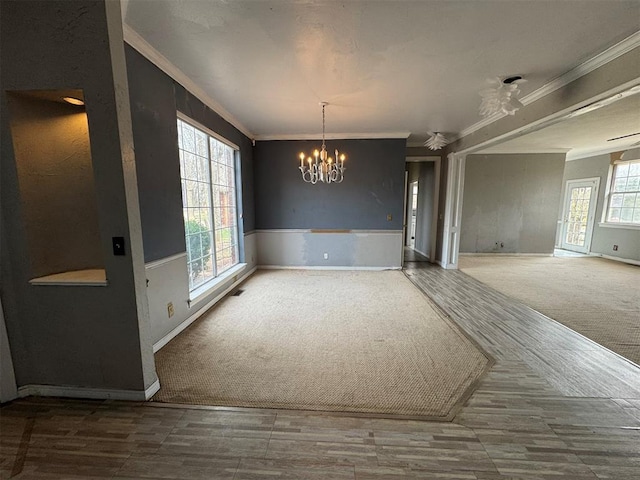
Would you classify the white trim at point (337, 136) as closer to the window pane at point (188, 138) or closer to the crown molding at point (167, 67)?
the crown molding at point (167, 67)

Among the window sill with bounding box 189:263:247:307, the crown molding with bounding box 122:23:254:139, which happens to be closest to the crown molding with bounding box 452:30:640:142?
the crown molding with bounding box 122:23:254:139

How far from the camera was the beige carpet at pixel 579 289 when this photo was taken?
2684mm

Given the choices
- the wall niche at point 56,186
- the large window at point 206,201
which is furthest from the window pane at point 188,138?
the wall niche at point 56,186

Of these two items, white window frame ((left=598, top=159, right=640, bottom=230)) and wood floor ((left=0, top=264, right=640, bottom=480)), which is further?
white window frame ((left=598, top=159, right=640, bottom=230))

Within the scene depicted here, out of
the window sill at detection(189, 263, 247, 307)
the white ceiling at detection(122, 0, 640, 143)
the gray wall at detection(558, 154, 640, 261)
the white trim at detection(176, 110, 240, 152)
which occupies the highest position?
the white ceiling at detection(122, 0, 640, 143)

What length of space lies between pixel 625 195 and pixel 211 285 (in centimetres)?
914

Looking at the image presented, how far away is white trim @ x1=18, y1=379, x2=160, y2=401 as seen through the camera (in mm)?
1747

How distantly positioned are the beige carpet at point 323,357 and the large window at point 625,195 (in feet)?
20.7

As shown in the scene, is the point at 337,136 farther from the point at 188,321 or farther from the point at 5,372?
the point at 5,372

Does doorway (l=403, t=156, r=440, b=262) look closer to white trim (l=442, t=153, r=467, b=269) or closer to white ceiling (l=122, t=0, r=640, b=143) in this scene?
white trim (l=442, t=153, r=467, b=269)

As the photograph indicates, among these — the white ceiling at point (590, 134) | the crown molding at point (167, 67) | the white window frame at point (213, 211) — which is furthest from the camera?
the white ceiling at point (590, 134)

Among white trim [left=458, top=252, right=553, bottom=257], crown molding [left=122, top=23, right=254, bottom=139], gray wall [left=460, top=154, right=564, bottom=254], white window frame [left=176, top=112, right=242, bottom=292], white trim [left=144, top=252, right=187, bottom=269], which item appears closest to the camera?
crown molding [left=122, top=23, right=254, bottom=139]

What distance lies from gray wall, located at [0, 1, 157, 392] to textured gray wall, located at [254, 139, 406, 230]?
3685 millimetres

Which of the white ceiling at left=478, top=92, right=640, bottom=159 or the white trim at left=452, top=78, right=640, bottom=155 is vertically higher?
the white ceiling at left=478, top=92, right=640, bottom=159
